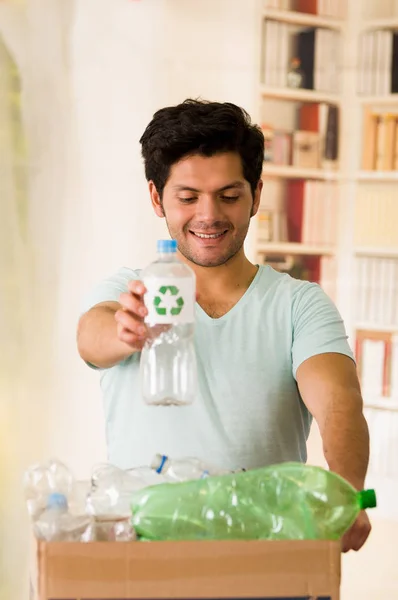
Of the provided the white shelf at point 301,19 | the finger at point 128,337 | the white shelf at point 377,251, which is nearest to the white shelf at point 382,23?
the white shelf at point 301,19

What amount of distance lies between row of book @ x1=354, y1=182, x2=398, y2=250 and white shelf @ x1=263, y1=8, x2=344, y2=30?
0.89 meters

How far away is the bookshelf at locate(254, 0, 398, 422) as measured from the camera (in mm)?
5020

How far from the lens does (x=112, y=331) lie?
1606mm

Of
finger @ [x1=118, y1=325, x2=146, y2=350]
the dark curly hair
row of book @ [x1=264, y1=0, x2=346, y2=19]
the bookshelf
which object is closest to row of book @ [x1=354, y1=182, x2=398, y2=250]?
the bookshelf

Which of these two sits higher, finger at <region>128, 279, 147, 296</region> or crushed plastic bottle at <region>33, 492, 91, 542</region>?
finger at <region>128, 279, 147, 296</region>

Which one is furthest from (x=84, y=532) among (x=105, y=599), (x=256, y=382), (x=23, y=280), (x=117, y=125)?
(x=117, y=125)

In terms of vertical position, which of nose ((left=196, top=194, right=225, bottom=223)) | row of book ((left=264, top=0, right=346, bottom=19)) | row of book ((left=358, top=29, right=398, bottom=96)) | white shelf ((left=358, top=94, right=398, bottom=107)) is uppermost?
row of book ((left=264, top=0, right=346, bottom=19))

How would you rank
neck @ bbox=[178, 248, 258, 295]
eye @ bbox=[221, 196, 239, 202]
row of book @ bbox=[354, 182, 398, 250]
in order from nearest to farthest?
eye @ bbox=[221, 196, 239, 202] → neck @ bbox=[178, 248, 258, 295] → row of book @ bbox=[354, 182, 398, 250]

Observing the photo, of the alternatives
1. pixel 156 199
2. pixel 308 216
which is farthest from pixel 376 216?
pixel 156 199

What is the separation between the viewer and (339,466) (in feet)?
4.58

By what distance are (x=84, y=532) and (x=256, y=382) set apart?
66 centimetres

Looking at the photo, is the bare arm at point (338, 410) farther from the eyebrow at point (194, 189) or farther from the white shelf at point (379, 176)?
the white shelf at point (379, 176)

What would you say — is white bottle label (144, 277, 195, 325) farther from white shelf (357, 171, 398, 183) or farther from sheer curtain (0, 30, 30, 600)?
white shelf (357, 171, 398, 183)

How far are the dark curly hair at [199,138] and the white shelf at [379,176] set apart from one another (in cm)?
327
